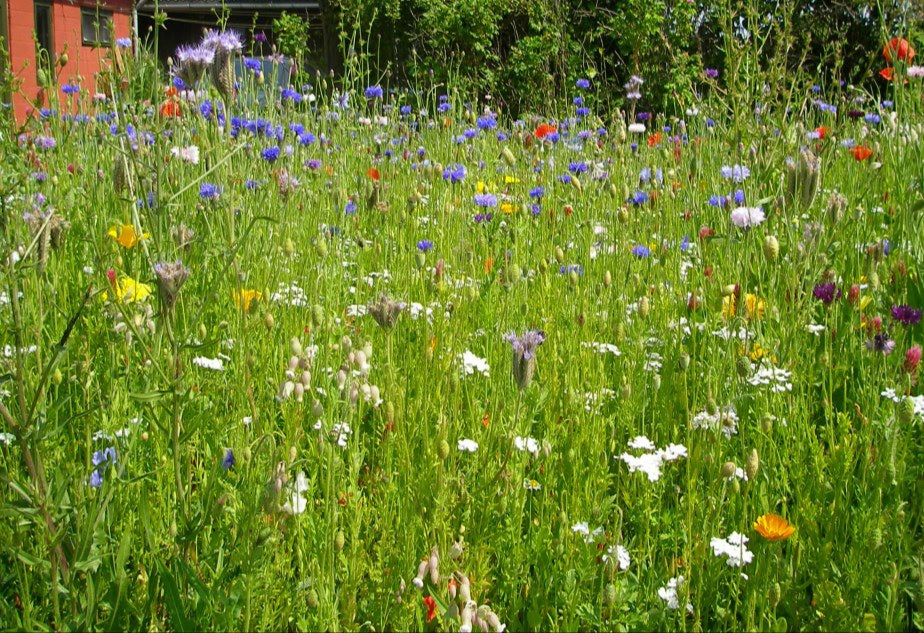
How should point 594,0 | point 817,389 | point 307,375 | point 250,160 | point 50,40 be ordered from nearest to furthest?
point 307,375 → point 817,389 → point 250,160 → point 594,0 → point 50,40

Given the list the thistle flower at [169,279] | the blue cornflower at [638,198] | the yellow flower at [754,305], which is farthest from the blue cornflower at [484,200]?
the thistle flower at [169,279]

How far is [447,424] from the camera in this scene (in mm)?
1514

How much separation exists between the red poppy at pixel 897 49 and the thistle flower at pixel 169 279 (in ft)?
7.69

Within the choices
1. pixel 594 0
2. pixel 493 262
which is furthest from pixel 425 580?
pixel 594 0

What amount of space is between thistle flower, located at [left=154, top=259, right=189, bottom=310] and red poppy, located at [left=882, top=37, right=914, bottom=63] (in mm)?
2343

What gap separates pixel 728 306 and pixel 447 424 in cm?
90

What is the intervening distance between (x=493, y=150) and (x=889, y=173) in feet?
6.51

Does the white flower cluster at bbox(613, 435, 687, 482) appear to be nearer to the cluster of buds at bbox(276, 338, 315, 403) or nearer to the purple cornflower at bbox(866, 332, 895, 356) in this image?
the purple cornflower at bbox(866, 332, 895, 356)

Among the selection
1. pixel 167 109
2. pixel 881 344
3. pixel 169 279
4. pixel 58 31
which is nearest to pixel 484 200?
pixel 167 109

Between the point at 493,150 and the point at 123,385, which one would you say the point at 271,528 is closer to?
the point at 123,385

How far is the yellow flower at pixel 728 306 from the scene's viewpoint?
2007mm

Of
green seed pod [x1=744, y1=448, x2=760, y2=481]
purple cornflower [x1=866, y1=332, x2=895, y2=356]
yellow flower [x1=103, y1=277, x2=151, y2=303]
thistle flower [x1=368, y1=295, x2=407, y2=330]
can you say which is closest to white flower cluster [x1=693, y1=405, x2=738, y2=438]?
green seed pod [x1=744, y1=448, x2=760, y2=481]

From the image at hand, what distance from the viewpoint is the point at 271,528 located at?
A: 46.0 inches

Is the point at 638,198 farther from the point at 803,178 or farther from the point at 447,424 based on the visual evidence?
the point at 447,424
